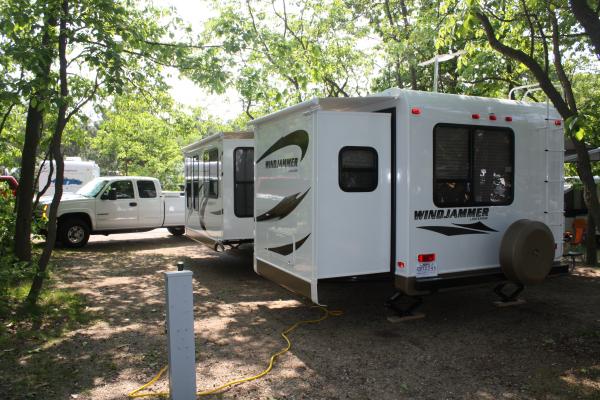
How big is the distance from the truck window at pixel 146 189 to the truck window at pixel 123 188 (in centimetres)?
23

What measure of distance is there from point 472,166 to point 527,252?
1.16m

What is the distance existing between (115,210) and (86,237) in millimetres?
943

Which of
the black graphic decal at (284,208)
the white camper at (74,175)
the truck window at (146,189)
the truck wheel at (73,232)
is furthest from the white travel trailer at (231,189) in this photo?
the white camper at (74,175)

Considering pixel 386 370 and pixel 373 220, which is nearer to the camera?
pixel 386 370

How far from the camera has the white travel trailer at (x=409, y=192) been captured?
541cm

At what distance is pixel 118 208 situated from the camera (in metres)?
12.6

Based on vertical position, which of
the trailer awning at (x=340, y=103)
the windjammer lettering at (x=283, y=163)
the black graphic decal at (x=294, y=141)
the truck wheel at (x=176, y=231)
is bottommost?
the truck wheel at (x=176, y=231)

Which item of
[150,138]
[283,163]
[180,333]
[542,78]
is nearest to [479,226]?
[542,78]

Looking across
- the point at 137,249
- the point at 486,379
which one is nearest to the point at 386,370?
the point at 486,379

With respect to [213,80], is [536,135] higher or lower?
lower

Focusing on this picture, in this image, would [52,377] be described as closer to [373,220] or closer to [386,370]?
[386,370]

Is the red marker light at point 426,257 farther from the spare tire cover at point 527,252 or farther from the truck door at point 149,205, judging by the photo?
the truck door at point 149,205

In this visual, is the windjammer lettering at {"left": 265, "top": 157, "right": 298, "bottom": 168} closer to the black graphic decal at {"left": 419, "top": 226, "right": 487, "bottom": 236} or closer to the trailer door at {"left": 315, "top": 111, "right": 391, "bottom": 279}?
the trailer door at {"left": 315, "top": 111, "right": 391, "bottom": 279}

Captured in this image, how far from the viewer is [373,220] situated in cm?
560
